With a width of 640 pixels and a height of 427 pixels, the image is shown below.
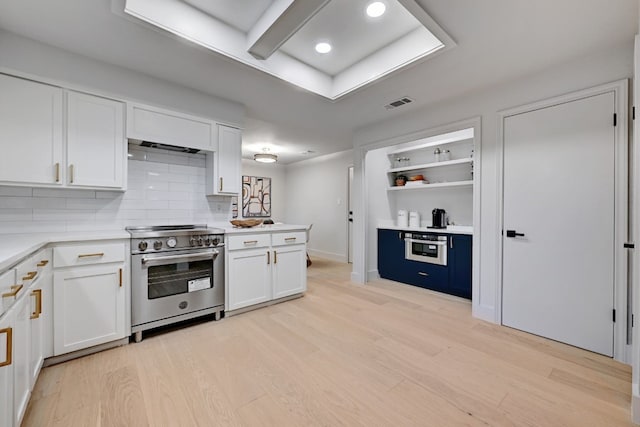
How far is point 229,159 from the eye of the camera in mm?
3131

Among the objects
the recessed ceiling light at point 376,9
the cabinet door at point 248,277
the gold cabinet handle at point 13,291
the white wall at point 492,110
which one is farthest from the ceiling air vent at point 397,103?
the gold cabinet handle at point 13,291

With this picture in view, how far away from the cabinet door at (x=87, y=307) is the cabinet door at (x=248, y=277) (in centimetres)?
92

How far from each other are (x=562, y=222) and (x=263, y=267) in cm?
287

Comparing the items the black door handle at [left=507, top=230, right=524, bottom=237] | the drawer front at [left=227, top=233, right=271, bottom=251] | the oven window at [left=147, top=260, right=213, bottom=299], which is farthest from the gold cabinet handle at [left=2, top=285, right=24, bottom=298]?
the black door handle at [left=507, top=230, right=524, bottom=237]

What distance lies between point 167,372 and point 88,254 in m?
1.05

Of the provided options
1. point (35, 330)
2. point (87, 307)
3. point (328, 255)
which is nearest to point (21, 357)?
point (35, 330)

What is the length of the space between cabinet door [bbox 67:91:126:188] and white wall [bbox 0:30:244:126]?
→ 137mm

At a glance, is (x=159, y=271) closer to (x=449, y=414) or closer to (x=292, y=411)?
(x=292, y=411)

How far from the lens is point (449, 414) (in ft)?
4.87

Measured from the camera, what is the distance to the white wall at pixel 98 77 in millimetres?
2066

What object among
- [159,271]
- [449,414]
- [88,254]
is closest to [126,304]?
[159,271]

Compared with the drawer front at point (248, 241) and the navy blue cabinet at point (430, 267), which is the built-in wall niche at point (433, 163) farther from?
the drawer front at point (248, 241)

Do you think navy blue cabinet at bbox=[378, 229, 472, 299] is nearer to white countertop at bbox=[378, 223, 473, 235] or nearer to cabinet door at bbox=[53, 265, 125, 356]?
white countertop at bbox=[378, 223, 473, 235]

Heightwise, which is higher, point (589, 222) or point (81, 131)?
point (81, 131)
